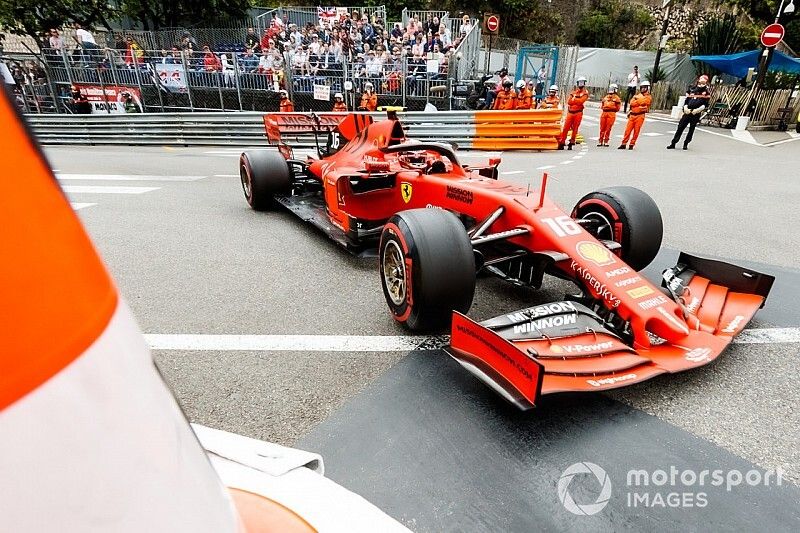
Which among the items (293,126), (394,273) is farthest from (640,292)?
(293,126)

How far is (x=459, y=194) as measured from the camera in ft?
11.9

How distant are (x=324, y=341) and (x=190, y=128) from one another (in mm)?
11515

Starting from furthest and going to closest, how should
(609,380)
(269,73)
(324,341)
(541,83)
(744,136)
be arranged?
(541,83) → (744,136) → (269,73) → (324,341) → (609,380)

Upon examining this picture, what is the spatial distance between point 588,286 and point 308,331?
5.79 feet

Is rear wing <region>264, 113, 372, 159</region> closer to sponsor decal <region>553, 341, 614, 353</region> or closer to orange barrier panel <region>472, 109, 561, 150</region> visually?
sponsor decal <region>553, 341, 614, 353</region>

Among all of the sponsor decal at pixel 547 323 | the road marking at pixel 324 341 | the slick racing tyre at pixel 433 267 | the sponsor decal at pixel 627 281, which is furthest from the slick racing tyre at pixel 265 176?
the sponsor decal at pixel 627 281

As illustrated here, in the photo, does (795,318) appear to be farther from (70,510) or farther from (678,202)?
(70,510)

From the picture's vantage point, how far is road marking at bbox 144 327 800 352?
2.83 meters

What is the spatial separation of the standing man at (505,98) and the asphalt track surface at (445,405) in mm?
9472

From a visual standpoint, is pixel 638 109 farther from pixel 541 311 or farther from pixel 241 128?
A: pixel 541 311

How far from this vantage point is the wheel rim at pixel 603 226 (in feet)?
11.3

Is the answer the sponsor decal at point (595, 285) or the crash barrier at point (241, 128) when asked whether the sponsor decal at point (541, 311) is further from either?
the crash barrier at point (241, 128)

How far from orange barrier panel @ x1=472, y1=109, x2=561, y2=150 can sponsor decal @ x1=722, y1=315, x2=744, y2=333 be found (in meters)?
9.52

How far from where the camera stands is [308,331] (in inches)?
120
